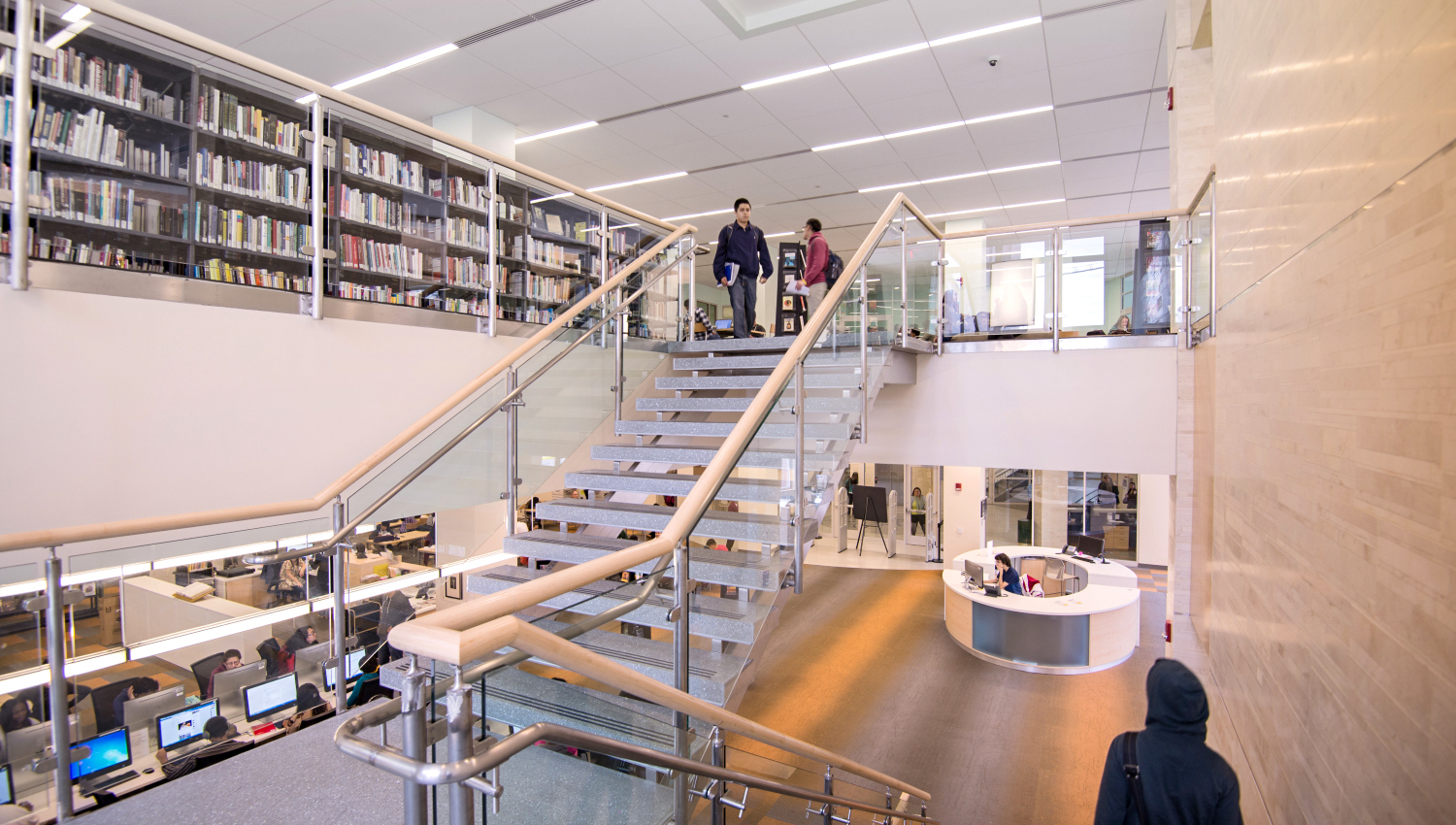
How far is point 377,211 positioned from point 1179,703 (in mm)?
4524

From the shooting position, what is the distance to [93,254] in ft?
9.54

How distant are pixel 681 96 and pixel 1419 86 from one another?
7.14 meters

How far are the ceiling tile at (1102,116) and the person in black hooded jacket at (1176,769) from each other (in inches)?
288

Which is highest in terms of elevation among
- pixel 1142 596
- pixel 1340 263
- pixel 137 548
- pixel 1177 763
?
pixel 1340 263

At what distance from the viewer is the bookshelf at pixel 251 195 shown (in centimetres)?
287

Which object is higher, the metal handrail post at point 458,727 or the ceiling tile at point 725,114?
the ceiling tile at point 725,114

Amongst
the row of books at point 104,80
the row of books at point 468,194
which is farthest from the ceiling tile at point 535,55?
the row of books at point 104,80

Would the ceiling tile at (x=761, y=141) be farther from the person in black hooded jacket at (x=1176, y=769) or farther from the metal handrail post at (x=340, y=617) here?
the person in black hooded jacket at (x=1176, y=769)

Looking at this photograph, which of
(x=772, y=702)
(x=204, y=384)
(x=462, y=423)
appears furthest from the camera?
(x=772, y=702)

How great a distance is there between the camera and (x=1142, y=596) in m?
Answer: 10.8

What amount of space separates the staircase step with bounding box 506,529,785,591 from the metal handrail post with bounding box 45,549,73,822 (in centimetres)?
181

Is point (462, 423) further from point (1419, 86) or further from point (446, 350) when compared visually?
point (1419, 86)

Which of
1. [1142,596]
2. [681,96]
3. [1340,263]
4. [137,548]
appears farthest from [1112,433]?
[1142,596]

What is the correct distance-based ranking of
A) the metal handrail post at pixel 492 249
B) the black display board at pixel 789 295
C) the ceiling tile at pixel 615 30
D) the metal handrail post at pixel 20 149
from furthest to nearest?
the black display board at pixel 789 295 < the ceiling tile at pixel 615 30 < the metal handrail post at pixel 492 249 < the metal handrail post at pixel 20 149
